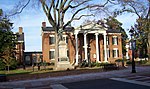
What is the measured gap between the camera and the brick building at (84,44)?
58656 mm

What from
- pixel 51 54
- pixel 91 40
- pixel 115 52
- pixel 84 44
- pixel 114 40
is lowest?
pixel 51 54

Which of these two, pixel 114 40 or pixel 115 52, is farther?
pixel 114 40

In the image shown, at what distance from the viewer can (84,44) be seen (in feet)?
195

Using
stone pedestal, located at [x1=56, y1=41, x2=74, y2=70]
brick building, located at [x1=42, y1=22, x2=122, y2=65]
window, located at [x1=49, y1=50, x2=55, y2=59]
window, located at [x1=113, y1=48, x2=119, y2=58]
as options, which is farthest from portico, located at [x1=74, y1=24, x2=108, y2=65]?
stone pedestal, located at [x1=56, y1=41, x2=74, y2=70]

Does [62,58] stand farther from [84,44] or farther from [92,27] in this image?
[92,27]

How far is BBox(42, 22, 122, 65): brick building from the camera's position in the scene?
5866cm

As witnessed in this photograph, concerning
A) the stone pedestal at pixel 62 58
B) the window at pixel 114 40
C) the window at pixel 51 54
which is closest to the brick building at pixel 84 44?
the window at pixel 51 54

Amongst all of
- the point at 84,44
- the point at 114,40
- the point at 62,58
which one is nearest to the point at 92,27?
the point at 84,44

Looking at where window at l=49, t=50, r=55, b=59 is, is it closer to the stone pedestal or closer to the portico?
the portico

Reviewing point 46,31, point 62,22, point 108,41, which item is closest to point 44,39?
point 46,31

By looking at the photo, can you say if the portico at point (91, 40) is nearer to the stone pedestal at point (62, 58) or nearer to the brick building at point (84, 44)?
the brick building at point (84, 44)

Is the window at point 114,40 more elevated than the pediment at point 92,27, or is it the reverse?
the pediment at point 92,27

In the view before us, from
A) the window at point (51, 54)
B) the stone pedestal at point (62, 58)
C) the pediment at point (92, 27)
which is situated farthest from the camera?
the window at point (51, 54)

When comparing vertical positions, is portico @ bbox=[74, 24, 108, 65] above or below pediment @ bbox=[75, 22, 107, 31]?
below
